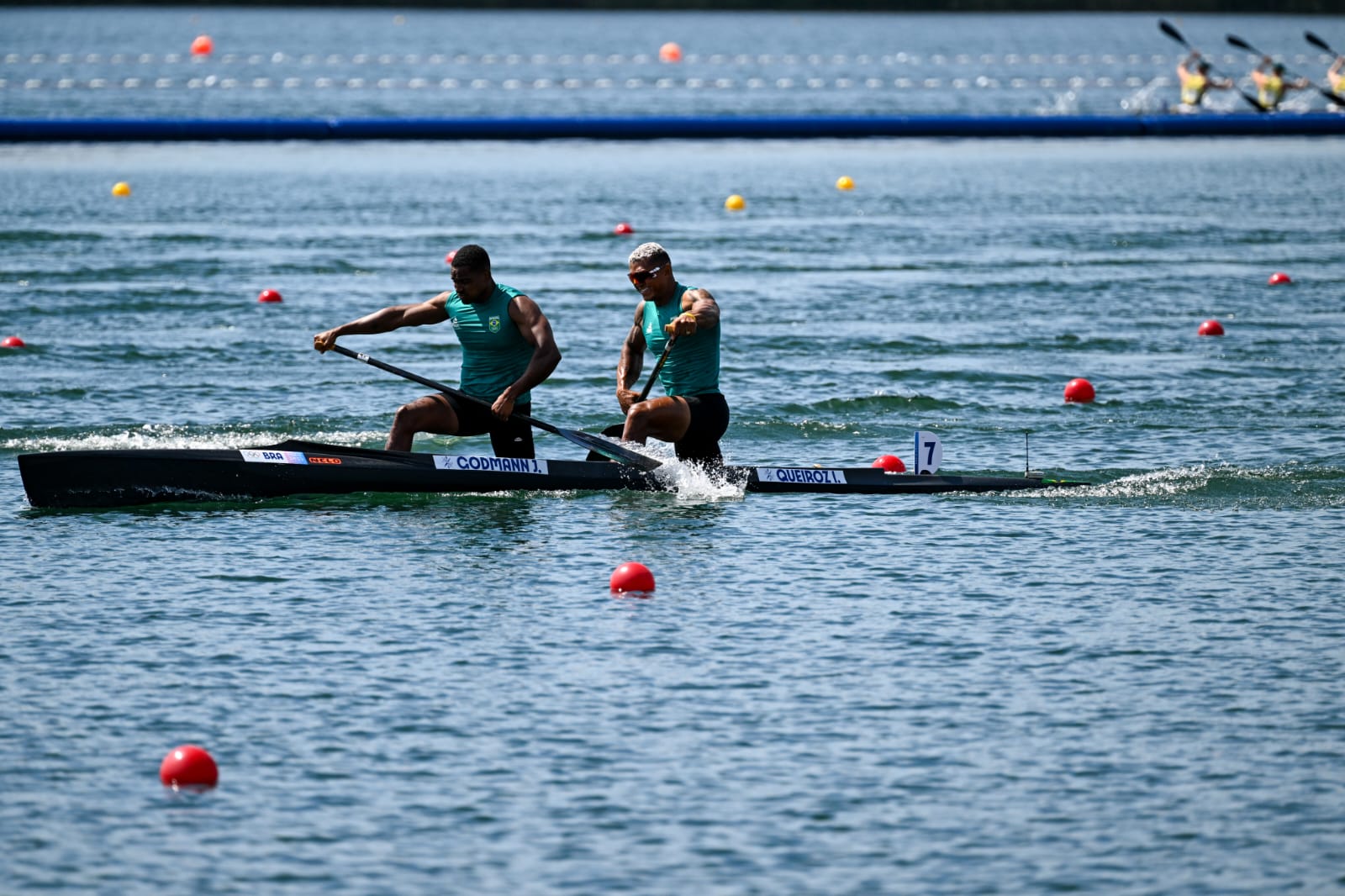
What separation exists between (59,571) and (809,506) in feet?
13.7

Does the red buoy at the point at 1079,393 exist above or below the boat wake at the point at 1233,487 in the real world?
above

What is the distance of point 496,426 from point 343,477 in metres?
0.95

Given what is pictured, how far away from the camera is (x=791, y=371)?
53.2 feet

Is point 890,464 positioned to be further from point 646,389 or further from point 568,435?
point 568,435

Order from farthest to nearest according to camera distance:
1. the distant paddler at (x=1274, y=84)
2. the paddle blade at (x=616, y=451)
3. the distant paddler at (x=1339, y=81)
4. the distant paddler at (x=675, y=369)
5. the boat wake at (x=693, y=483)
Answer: the distant paddler at (x=1274, y=84)
the distant paddler at (x=1339, y=81)
the boat wake at (x=693, y=483)
the paddle blade at (x=616, y=451)
the distant paddler at (x=675, y=369)

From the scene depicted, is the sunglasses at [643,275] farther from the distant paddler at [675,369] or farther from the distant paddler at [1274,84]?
the distant paddler at [1274,84]

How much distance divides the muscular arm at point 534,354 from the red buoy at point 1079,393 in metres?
4.79

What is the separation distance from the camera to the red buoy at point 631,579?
9.73m

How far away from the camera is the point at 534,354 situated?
11.7 meters

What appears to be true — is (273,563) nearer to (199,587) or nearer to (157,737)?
(199,587)

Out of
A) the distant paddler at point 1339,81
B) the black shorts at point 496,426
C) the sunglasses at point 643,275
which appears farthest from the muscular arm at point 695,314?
the distant paddler at point 1339,81

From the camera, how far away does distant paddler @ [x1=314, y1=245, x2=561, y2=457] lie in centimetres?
1180

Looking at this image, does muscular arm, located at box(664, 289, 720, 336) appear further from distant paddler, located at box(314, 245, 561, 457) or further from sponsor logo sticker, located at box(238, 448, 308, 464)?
sponsor logo sticker, located at box(238, 448, 308, 464)

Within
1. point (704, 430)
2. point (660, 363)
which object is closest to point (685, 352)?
point (660, 363)
